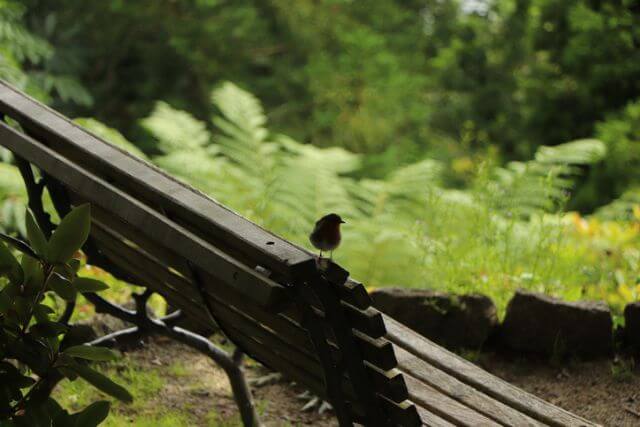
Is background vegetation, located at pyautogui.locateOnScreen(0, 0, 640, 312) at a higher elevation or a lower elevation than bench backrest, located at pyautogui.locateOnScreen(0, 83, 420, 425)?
higher

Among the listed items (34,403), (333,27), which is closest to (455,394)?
(34,403)

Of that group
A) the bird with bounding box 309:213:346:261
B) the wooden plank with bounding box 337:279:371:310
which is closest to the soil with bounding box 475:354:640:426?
the bird with bounding box 309:213:346:261

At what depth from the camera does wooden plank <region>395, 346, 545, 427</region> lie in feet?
7.62

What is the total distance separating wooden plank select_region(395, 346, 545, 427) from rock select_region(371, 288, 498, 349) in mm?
1143

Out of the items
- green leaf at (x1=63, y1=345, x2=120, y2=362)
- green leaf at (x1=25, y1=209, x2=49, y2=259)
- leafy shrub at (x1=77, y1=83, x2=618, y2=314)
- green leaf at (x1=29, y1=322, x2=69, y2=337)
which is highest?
leafy shrub at (x1=77, y1=83, x2=618, y2=314)

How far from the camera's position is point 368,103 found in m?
9.66

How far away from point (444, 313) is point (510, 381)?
0.37m

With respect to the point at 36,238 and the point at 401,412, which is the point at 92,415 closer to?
the point at 36,238

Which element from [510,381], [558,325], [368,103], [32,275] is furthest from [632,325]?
[368,103]

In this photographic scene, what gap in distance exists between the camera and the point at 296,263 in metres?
1.71

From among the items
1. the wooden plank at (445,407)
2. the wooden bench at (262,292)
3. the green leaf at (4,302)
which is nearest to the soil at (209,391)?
the wooden bench at (262,292)

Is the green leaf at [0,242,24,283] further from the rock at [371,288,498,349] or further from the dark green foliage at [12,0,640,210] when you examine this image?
the dark green foliage at [12,0,640,210]

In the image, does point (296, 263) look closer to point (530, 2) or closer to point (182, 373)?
point (182, 373)

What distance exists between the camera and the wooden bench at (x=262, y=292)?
71.1 inches
